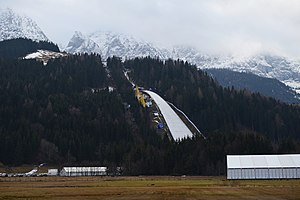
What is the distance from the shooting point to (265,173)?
110 m

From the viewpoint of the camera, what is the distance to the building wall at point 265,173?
358 feet

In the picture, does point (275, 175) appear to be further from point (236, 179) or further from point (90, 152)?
point (90, 152)

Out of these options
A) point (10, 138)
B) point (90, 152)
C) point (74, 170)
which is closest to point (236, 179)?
point (74, 170)

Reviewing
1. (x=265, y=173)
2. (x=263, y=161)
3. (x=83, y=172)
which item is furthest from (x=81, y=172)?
(x=265, y=173)

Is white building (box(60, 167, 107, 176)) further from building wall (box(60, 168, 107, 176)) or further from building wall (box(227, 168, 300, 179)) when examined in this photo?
building wall (box(227, 168, 300, 179))

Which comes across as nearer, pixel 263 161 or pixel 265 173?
pixel 265 173

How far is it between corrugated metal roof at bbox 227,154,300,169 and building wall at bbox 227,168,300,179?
84cm

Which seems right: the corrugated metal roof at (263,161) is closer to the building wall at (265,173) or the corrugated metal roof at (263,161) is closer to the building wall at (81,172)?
the building wall at (265,173)

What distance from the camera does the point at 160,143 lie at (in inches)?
6348

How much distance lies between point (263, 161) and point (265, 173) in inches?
145

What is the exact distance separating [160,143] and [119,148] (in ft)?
41.0

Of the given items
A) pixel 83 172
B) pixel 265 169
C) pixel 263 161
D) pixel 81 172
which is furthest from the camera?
pixel 81 172

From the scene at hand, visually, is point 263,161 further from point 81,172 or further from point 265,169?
point 81,172

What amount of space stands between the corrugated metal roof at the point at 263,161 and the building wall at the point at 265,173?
2.74ft
